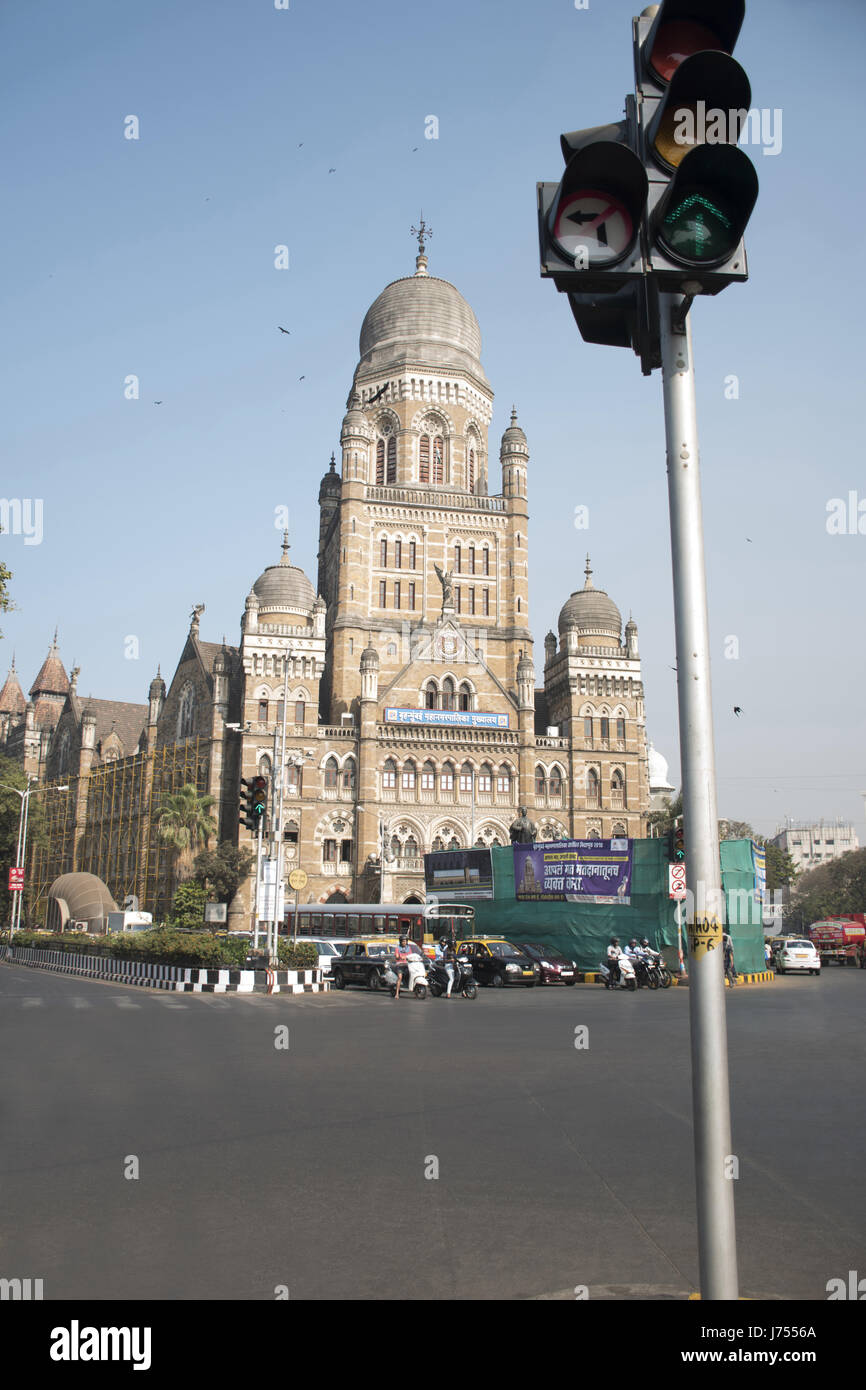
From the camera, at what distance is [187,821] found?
58.8 metres

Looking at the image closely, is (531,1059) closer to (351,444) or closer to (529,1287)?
(529,1287)

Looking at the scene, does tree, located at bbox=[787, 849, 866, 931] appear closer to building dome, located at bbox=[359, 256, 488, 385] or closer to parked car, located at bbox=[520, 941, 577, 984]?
building dome, located at bbox=[359, 256, 488, 385]

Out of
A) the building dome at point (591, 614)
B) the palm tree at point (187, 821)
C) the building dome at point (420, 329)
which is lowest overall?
the palm tree at point (187, 821)

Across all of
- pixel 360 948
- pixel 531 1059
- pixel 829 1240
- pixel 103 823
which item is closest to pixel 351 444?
pixel 103 823

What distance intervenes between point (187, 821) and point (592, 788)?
915 inches

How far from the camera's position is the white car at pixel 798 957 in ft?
131

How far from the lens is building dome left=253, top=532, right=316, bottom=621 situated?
209 ft

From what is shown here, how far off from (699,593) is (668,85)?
1.87 metres

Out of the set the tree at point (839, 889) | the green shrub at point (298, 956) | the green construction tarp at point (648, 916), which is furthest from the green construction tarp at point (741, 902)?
the tree at point (839, 889)

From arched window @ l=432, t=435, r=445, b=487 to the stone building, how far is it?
0.10 meters

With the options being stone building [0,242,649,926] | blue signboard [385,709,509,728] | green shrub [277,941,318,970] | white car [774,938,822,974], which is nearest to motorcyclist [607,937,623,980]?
green shrub [277,941,318,970]

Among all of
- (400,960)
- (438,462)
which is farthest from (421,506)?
(400,960)

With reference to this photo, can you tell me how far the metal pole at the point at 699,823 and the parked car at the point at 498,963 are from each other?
1143 inches

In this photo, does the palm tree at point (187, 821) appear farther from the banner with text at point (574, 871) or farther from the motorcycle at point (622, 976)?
the motorcycle at point (622, 976)
